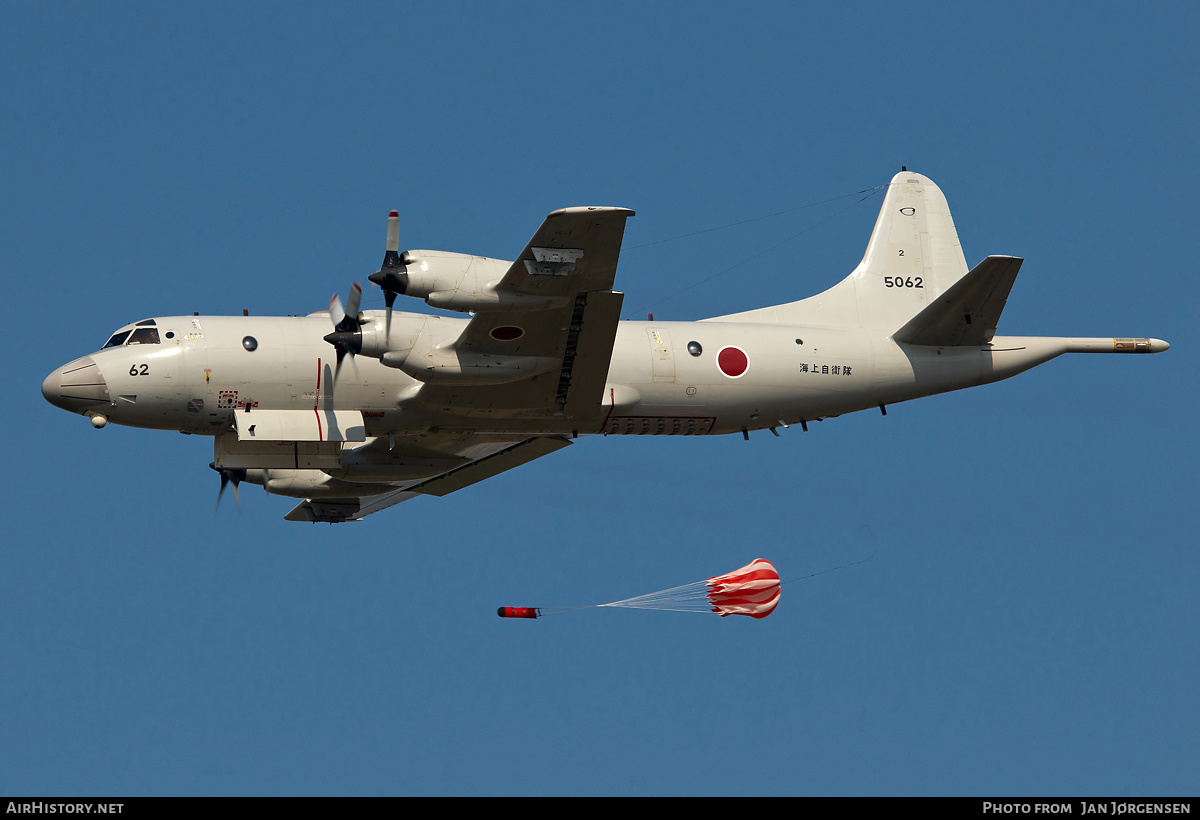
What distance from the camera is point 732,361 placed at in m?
28.1

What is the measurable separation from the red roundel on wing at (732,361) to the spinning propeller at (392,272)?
Answer: 658cm

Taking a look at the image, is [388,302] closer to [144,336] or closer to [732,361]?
[144,336]

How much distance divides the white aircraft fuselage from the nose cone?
0.11 ft

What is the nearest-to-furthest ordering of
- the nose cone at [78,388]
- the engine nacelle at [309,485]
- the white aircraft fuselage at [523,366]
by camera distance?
1. the white aircraft fuselage at [523,366]
2. the nose cone at [78,388]
3. the engine nacelle at [309,485]

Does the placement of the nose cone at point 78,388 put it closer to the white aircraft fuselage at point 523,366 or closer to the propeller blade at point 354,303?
the white aircraft fuselage at point 523,366

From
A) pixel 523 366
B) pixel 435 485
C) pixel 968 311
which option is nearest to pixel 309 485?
pixel 435 485

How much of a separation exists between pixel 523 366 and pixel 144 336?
682 centimetres

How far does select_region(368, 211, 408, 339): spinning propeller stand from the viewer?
943 inches

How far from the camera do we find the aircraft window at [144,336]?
2628 cm

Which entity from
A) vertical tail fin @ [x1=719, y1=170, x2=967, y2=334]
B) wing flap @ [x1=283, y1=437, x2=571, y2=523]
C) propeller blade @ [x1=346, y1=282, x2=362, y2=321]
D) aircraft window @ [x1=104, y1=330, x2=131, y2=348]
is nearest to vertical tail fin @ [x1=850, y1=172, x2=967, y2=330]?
vertical tail fin @ [x1=719, y1=170, x2=967, y2=334]

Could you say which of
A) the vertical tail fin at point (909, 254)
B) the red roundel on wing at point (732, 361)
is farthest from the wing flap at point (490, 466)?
the vertical tail fin at point (909, 254)

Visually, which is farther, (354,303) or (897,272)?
(897,272)

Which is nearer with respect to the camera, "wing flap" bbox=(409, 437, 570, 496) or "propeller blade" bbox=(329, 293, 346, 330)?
"propeller blade" bbox=(329, 293, 346, 330)

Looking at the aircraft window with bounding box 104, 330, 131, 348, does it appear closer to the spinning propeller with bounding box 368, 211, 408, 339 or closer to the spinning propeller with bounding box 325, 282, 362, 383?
the spinning propeller with bounding box 325, 282, 362, 383
